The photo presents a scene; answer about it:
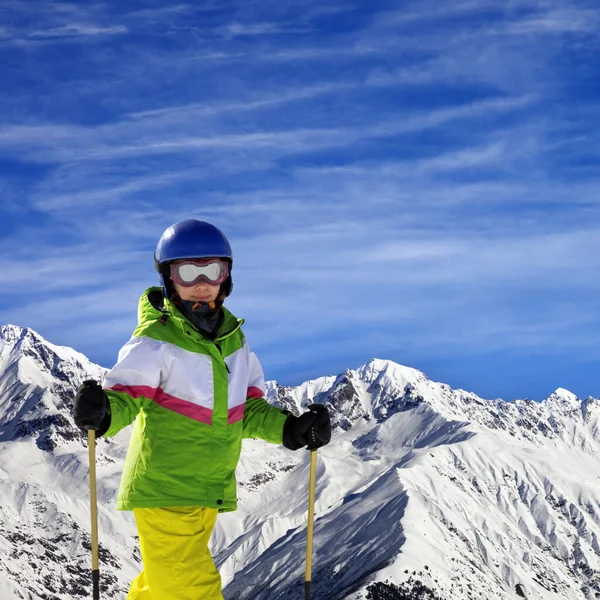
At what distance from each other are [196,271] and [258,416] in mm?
1667

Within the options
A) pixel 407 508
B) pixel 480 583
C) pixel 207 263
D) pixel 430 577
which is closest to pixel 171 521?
pixel 207 263

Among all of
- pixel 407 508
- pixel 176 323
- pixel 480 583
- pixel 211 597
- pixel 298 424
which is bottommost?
pixel 211 597

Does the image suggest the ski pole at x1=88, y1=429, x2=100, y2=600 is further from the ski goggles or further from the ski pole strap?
the ski pole strap

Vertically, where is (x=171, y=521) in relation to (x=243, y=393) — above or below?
below

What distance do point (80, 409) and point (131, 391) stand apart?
0.76 meters

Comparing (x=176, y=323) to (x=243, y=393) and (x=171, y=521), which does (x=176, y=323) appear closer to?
(x=243, y=393)

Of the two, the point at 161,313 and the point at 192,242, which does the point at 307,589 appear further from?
the point at 192,242

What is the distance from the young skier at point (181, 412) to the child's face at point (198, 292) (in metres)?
0.01

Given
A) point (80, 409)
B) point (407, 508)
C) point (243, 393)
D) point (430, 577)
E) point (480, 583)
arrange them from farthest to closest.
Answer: point (407, 508), point (480, 583), point (430, 577), point (243, 393), point (80, 409)

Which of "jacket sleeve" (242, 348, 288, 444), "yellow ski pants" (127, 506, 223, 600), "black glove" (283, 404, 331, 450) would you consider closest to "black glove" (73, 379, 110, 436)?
"yellow ski pants" (127, 506, 223, 600)

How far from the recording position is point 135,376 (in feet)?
27.6

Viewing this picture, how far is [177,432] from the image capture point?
845 cm

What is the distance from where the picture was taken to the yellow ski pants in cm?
816

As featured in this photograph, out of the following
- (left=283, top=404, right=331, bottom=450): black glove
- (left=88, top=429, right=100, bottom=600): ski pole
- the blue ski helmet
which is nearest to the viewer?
(left=88, top=429, right=100, bottom=600): ski pole
